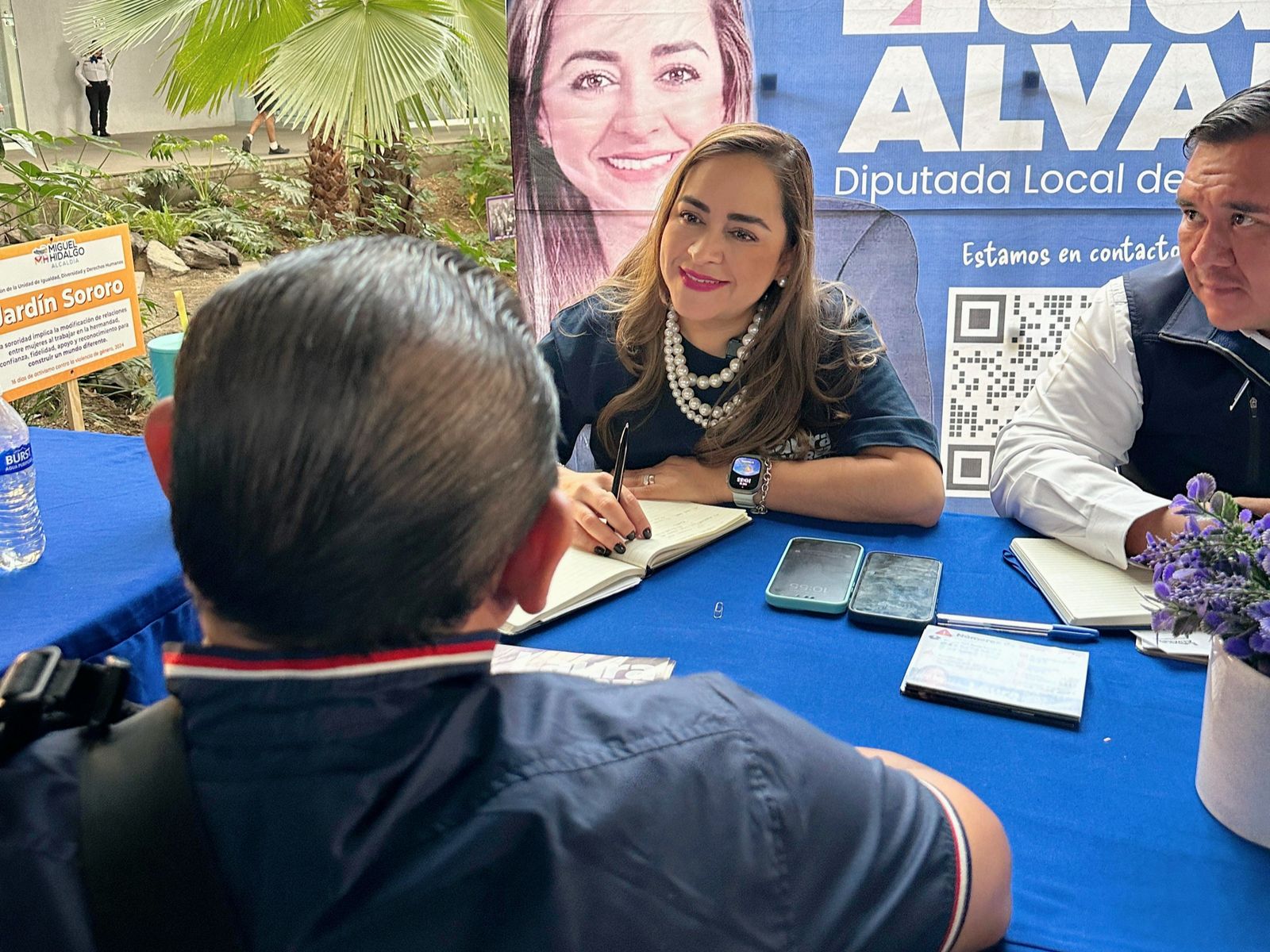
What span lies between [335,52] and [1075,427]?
2868 mm

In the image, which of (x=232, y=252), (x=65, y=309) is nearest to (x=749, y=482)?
(x=65, y=309)

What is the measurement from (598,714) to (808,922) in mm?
195

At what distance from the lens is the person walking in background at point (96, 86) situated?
11.5 metres

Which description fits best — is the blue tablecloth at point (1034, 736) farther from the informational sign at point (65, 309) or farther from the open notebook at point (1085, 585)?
the informational sign at point (65, 309)

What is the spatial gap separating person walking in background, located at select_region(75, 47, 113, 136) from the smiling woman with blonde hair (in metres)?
11.2

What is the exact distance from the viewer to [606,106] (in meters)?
3.17

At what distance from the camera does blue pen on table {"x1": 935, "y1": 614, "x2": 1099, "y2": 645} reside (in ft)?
4.93

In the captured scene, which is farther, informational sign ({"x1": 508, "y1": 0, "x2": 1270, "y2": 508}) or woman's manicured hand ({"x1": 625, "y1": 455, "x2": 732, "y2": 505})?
informational sign ({"x1": 508, "y1": 0, "x2": 1270, "y2": 508})

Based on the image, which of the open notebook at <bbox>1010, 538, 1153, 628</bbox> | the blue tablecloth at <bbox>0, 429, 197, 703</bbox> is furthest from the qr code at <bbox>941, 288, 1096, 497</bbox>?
the blue tablecloth at <bbox>0, 429, 197, 703</bbox>

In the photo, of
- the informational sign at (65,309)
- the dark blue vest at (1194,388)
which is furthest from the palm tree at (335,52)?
the dark blue vest at (1194,388)

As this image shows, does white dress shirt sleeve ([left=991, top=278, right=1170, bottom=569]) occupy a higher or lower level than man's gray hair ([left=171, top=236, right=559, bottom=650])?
lower

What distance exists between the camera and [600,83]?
316cm

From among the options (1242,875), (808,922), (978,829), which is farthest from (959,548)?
(808,922)

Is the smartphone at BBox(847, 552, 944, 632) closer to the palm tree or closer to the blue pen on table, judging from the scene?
the blue pen on table
